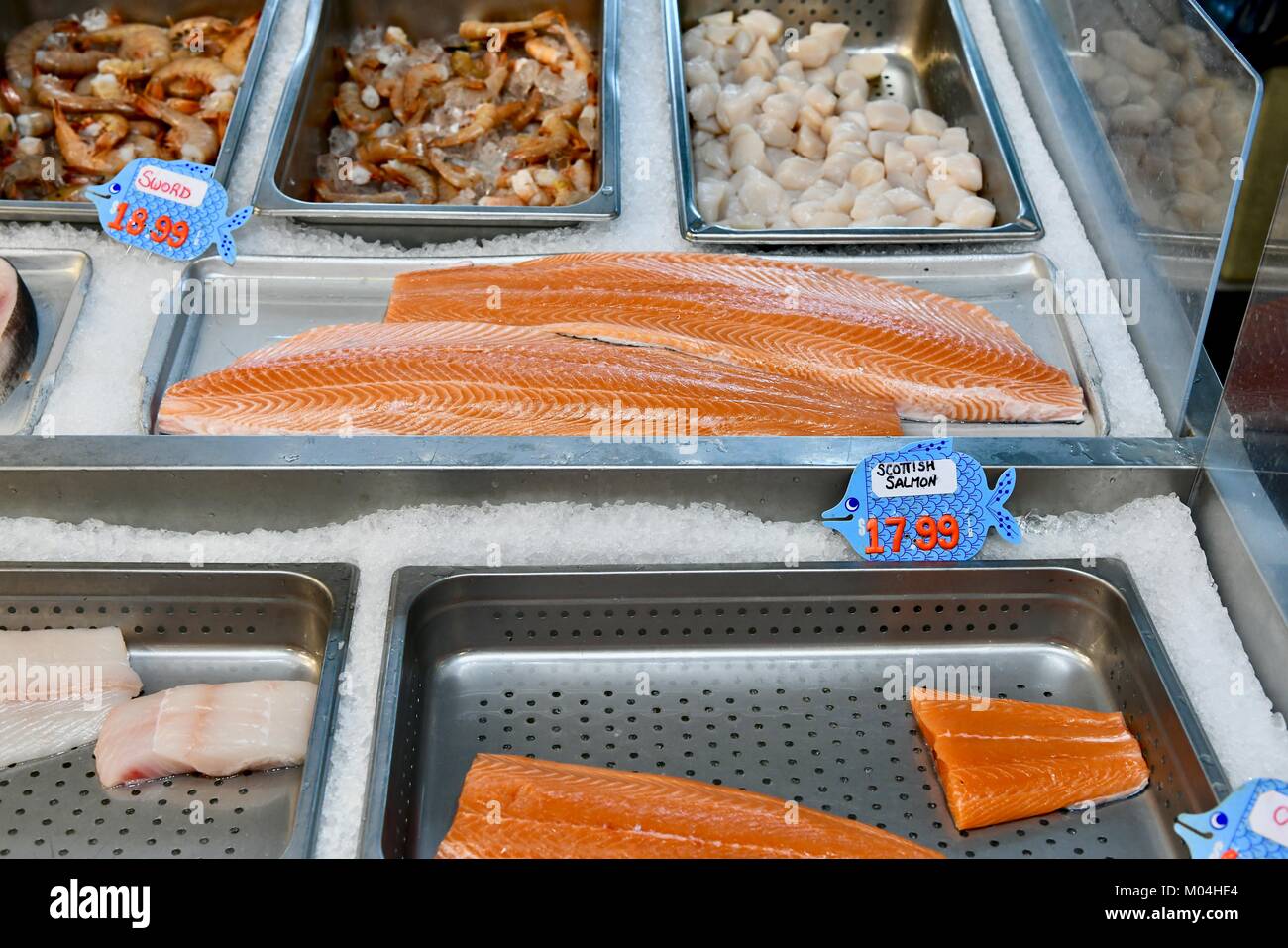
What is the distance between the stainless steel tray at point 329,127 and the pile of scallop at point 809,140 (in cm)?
25

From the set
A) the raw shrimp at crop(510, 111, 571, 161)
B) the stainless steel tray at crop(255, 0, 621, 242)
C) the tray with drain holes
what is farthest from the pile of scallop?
the tray with drain holes

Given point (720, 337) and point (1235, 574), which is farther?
point (720, 337)

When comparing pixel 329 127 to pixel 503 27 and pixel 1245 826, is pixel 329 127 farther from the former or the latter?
pixel 1245 826

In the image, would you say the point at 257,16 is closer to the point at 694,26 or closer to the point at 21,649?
the point at 694,26

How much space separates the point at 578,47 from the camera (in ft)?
10.6

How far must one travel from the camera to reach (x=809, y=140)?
3123 mm

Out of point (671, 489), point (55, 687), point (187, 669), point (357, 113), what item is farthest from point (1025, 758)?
point (357, 113)

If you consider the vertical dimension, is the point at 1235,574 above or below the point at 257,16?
below

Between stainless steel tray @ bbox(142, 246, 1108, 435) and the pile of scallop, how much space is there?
15cm

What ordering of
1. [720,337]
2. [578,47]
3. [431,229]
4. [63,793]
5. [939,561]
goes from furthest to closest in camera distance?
[578,47]
[431,229]
[720,337]
[939,561]
[63,793]

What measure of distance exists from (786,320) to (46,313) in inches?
63.7
